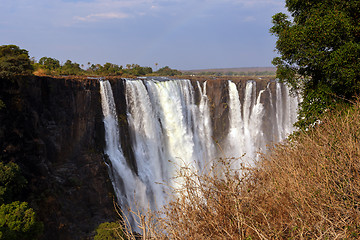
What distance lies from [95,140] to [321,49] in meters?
13.8

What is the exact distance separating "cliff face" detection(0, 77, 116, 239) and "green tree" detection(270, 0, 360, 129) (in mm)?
12029

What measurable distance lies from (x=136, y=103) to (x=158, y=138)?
3347 millimetres

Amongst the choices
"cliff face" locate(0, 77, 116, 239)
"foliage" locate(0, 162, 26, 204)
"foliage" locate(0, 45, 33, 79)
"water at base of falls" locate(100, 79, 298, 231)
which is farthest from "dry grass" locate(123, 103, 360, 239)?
"foliage" locate(0, 45, 33, 79)

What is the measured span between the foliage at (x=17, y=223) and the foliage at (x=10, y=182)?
691 mm

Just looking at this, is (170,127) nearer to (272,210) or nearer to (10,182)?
(10,182)

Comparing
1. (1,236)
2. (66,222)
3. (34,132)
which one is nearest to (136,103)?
(34,132)

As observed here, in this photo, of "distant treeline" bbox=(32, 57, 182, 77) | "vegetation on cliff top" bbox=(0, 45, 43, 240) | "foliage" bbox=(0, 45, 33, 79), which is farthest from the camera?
"distant treeline" bbox=(32, 57, 182, 77)

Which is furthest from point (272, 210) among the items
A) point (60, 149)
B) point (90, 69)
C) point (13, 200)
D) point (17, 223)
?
point (90, 69)

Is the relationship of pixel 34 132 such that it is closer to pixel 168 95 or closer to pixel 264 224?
pixel 168 95

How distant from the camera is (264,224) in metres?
4.47

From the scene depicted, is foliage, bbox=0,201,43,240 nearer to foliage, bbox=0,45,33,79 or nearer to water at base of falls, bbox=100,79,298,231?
water at base of falls, bbox=100,79,298,231

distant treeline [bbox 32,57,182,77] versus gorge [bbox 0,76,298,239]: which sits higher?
distant treeline [bbox 32,57,182,77]

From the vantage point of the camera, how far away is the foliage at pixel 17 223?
35.5 ft

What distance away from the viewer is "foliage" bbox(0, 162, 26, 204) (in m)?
12.2
